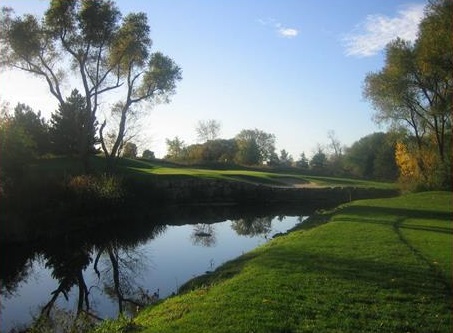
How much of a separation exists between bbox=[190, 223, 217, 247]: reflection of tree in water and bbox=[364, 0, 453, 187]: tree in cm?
2067

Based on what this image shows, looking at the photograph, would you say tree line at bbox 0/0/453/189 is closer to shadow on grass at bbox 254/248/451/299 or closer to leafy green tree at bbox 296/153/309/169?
shadow on grass at bbox 254/248/451/299

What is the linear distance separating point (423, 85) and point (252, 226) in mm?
21048

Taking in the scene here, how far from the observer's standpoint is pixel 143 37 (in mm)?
38875

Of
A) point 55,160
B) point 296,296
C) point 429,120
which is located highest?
point 429,120

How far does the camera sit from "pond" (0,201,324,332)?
581 inches

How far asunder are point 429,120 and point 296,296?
3799 cm

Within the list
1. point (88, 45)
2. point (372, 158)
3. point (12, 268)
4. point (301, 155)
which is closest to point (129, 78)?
point (88, 45)

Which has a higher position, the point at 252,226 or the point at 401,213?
the point at 401,213

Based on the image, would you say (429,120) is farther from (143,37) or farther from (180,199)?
(143,37)

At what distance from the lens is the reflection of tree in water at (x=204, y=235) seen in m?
25.1

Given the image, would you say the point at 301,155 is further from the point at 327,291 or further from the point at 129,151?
the point at 327,291

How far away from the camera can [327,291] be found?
10.3m

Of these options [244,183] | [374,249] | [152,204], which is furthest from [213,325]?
[244,183]

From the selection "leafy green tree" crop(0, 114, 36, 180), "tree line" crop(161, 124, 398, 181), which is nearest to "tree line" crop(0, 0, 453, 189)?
"leafy green tree" crop(0, 114, 36, 180)
